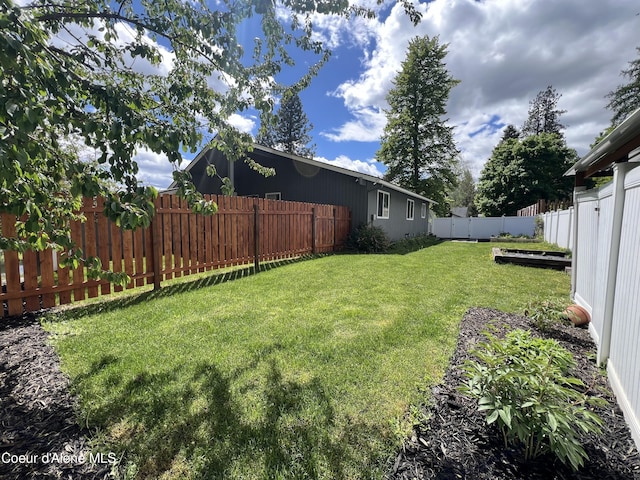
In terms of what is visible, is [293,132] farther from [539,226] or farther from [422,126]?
[539,226]

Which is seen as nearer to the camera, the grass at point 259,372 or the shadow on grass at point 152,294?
the grass at point 259,372

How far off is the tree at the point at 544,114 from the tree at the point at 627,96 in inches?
526

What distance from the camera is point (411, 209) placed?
1755 cm

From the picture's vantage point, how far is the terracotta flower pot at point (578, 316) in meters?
3.45

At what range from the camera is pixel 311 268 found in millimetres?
7188

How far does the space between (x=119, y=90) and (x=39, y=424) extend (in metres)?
2.17

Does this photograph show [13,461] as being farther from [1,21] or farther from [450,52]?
[450,52]

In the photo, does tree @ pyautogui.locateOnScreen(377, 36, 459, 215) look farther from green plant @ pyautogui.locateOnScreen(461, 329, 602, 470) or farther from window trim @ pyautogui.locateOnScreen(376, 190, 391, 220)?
green plant @ pyautogui.locateOnScreen(461, 329, 602, 470)

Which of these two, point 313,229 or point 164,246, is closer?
point 164,246

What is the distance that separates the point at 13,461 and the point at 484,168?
32.9 meters

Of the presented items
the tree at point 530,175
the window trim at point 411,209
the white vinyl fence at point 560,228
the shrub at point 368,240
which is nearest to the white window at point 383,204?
the shrub at point 368,240

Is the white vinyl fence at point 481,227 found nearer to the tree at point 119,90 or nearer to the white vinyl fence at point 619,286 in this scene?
the white vinyl fence at point 619,286

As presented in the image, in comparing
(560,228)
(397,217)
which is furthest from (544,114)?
(397,217)

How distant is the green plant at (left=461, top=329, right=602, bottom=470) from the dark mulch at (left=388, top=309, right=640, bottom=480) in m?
0.07
